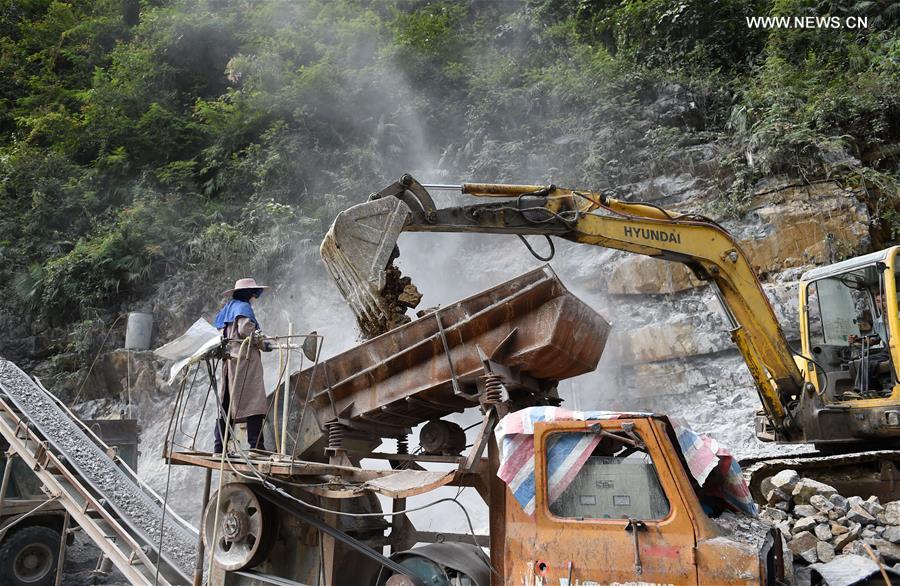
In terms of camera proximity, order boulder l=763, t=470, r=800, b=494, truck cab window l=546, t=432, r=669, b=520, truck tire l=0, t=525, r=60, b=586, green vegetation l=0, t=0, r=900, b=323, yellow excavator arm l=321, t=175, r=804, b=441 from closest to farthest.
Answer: truck cab window l=546, t=432, r=669, b=520 < yellow excavator arm l=321, t=175, r=804, b=441 < boulder l=763, t=470, r=800, b=494 < truck tire l=0, t=525, r=60, b=586 < green vegetation l=0, t=0, r=900, b=323

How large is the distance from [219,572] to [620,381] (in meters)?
7.85

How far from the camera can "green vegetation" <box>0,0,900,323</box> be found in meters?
12.9

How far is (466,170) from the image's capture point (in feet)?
52.1

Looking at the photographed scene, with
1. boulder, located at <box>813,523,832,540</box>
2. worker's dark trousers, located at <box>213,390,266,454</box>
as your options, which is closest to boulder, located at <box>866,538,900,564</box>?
boulder, located at <box>813,523,832,540</box>

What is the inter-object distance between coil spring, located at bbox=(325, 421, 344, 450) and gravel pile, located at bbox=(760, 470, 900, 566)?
352cm

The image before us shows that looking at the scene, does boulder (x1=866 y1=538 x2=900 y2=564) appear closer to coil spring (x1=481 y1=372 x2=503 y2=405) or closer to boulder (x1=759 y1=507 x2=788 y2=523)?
boulder (x1=759 y1=507 x2=788 y2=523)

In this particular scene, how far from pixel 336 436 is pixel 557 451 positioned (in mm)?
2108

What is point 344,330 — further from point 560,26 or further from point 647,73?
point 560,26

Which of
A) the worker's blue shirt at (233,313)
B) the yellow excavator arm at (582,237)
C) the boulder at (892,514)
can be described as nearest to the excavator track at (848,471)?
the yellow excavator arm at (582,237)

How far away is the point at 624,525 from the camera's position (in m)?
3.94

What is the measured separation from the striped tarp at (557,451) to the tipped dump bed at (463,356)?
29.5 inches

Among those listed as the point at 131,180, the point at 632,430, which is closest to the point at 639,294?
the point at 632,430

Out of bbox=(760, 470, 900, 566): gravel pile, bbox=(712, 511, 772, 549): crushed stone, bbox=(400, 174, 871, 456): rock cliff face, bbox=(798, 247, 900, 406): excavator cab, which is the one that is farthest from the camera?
bbox=(400, 174, 871, 456): rock cliff face

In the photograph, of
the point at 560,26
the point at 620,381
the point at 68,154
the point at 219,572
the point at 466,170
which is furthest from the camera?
the point at 68,154
